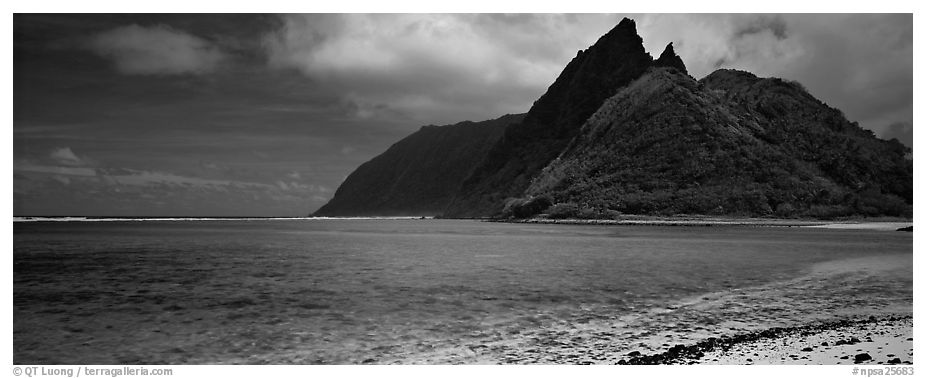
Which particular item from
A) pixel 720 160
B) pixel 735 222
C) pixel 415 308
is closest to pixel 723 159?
pixel 720 160

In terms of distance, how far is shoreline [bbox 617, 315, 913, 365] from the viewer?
11.4m

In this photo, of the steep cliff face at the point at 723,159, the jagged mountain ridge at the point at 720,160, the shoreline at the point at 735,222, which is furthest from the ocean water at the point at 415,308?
the steep cliff face at the point at 723,159

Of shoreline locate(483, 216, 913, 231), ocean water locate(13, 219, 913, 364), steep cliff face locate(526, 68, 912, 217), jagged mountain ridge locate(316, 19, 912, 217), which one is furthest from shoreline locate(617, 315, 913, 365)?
steep cliff face locate(526, 68, 912, 217)

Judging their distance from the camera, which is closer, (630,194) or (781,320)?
(781,320)

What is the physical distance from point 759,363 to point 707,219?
129m

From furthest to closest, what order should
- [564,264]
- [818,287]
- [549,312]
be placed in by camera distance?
[564,264]
[818,287]
[549,312]

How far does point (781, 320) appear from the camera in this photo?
53.4 ft

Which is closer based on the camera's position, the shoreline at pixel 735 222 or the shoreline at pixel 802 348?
the shoreline at pixel 802 348

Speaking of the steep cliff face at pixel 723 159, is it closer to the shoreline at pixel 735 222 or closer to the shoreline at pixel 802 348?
the shoreline at pixel 735 222

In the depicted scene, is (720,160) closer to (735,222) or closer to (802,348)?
(735,222)

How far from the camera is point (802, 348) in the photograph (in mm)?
12250

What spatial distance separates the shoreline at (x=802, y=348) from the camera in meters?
11.4
